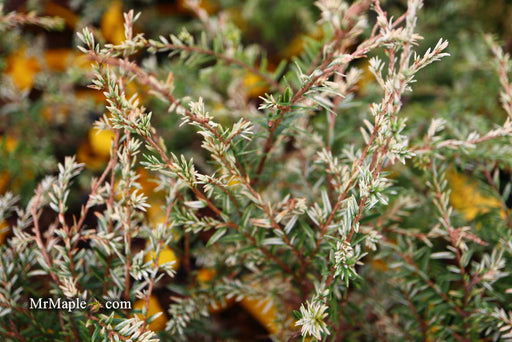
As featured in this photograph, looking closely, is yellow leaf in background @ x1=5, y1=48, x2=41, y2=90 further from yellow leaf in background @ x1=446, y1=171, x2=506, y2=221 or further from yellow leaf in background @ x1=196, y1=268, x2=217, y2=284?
yellow leaf in background @ x1=446, y1=171, x2=506, y2=221

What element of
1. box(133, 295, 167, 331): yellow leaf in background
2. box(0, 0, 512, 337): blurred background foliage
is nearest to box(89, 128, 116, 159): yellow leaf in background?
box(0, 0, 512, 337): blurred background foliage

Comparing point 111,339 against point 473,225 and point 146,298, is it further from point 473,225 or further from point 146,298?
point 473,225

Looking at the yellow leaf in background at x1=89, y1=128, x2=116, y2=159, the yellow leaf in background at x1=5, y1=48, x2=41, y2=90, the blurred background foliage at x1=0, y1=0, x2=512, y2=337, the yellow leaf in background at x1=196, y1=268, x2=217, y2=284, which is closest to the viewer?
the yellow leaf in background at x1=196, y1=268, x2=217, y2=284

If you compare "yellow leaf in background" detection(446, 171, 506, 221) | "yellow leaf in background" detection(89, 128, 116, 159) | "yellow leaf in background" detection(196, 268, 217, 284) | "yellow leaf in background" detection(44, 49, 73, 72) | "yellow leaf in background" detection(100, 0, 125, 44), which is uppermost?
"yellow leaf in background" detection(100, 0, 125, 44)

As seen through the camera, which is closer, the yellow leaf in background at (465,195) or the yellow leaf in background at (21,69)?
the yellow leaf in background at (465,195)

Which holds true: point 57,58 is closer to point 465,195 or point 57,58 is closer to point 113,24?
point 113,24

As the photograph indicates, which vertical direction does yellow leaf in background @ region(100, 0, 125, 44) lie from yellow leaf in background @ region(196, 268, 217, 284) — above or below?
above

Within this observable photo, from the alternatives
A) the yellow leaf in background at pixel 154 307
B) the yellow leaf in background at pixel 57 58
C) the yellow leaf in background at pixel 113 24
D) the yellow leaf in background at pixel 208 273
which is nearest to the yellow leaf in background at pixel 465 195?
the yellow leaf in background at pixel 208 273

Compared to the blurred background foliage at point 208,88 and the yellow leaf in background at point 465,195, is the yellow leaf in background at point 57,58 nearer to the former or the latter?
the blurred background foliage at point 208,88
